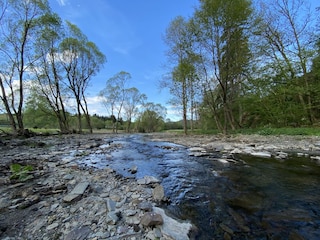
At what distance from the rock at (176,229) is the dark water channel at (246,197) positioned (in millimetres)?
120

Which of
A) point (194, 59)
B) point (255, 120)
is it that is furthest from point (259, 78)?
point (255, 120)

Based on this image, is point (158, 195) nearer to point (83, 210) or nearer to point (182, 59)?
point (83, 210)

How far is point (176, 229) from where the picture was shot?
5.44ft

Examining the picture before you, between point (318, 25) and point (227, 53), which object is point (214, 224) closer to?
point (227, 53)

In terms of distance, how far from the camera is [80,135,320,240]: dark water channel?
5.77 feet

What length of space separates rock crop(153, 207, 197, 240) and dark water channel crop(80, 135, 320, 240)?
0.39ft

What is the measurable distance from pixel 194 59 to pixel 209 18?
3184mm

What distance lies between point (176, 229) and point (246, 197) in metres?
1.55

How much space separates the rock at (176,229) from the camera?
5.11 ft

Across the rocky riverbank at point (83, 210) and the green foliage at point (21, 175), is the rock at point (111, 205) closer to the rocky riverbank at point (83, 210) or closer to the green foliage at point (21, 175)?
the rocky riverbank at point (83, 210)

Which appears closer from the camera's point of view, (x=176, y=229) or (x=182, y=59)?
(x=176, y=229)

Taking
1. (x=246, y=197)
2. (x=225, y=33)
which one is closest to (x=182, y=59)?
(x=225, y=33)

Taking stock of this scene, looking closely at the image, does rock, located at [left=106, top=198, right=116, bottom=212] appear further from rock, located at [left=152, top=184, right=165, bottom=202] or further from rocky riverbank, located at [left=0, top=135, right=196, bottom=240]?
rock, located at [left=152, top=184, right=165, bottom=202]

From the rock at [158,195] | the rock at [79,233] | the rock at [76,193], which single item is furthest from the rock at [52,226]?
the rock at [158,195]
